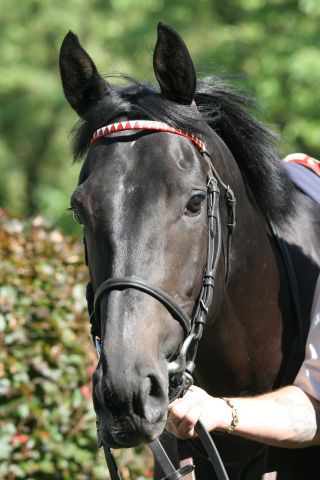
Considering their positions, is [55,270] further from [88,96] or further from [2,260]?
[88,96]

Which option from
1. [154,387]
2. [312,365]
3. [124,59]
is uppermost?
[124,59]

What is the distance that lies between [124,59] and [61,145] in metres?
8.58

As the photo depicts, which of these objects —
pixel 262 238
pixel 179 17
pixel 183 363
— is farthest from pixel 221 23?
pixel 183 363

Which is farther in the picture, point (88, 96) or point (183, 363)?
point (88, 96)

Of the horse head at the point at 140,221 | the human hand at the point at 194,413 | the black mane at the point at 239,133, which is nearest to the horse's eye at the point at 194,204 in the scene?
the horse head at the point at 140,221

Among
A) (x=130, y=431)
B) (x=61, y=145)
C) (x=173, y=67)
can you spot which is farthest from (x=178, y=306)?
(x=61, y=145)

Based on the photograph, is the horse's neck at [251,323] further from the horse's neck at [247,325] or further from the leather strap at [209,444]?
the leather strap at [209,444]

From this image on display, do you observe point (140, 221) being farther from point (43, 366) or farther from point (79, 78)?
point (43, 366)

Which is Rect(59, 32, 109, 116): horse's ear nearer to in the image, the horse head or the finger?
the horse head

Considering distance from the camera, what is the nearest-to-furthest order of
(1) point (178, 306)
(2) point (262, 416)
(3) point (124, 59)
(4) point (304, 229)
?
(1) point (178, 306) → (2) point (262, 416) → (4) point (304, 229) → (3) point (124, 59)

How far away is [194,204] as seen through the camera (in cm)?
255

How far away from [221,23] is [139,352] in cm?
1064

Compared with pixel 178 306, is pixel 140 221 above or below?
above

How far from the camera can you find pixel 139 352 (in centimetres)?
223
